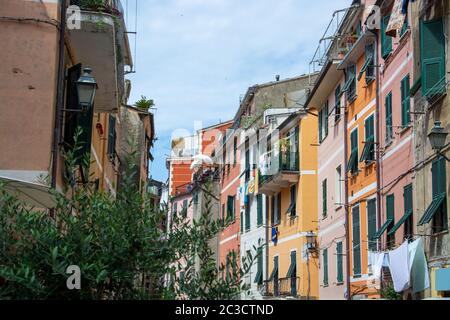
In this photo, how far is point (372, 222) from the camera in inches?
931

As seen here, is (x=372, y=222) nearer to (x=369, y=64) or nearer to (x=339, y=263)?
(x=369, y=64)

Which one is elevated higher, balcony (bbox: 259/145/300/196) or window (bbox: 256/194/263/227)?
balcony (bbox: 259/145/300/196)

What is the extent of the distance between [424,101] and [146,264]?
1262 cm

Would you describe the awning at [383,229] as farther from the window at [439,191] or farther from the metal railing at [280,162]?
the metal railing at [280,162]

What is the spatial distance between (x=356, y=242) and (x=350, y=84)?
17.3 ft

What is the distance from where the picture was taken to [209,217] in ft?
22.7

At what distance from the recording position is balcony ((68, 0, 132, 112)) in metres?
15.0

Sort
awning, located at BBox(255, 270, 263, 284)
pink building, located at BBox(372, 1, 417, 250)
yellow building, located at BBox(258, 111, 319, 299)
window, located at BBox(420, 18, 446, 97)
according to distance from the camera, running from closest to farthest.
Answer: window, located at BBox(420, 18, 446, 97) → pink building, located at BBox(372, 1, 417, 250) → yellow building, located at BBox(258, 111, 319, 299) → awning, located at BBox(255, 270, 263, 284)

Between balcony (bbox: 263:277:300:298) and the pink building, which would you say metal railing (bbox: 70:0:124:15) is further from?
balcony (bbox: 263:277:300:298)

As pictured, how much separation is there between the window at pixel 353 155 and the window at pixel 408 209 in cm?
589

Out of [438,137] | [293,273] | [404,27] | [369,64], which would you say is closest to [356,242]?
[369,64]

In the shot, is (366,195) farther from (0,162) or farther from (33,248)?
(33,248)

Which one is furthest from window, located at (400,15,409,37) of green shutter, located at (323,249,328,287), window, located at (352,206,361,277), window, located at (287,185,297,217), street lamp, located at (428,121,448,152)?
window, located at (287,185,297,217)

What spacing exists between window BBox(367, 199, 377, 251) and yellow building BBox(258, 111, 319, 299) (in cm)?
909
